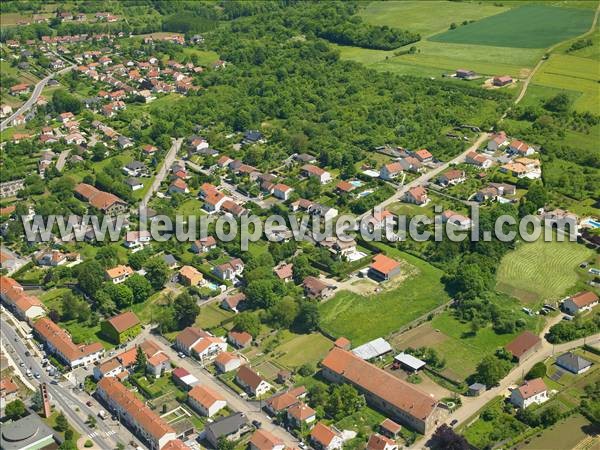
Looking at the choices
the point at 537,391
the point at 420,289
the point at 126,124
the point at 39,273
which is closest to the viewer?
the point at 537,391

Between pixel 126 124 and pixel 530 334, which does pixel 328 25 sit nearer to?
pixel 126 124

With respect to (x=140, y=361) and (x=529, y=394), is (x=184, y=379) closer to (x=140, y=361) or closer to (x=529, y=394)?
(x=140, y=361)

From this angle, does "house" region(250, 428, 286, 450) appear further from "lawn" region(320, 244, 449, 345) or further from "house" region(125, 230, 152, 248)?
"house" region(125, 230, 152, 248)

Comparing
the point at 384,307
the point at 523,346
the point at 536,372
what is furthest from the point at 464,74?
the point at 536,372

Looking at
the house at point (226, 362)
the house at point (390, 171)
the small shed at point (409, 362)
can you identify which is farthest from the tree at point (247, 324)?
the house at point (390, 171)

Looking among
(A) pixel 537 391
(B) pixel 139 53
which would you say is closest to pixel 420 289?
(A) pixel 537 391

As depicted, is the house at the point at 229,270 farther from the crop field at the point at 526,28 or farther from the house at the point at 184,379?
the crop field at the point at 526,28
